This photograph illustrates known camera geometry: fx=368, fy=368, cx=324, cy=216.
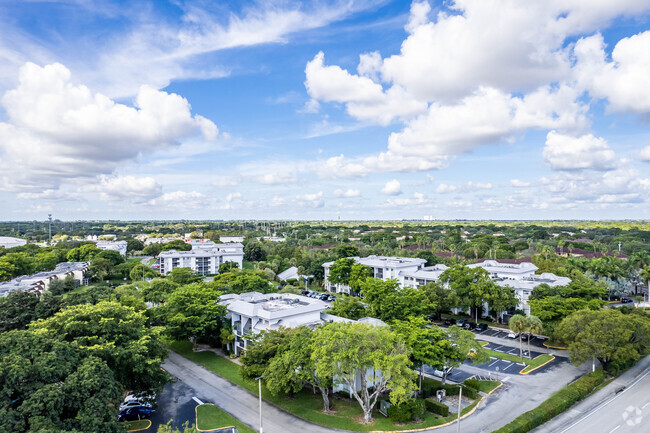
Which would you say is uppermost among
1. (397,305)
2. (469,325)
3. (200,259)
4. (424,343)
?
(397,305)

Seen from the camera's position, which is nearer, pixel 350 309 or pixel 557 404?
pixel 557 404

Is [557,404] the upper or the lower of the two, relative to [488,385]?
upper

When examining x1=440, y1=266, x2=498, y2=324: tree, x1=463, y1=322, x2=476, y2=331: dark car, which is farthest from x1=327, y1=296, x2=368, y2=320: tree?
x1=463, y1=322, x2=476, y2=331: dark car

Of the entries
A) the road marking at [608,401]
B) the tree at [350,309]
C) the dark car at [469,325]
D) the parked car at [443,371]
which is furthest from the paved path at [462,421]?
the tree at [350,309]

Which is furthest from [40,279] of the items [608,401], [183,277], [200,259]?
[608,401]

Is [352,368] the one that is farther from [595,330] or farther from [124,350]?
[595,330]

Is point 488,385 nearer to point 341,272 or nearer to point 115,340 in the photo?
point 115,340

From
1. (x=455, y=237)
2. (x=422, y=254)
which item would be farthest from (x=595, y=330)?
(x=455, y=237)
